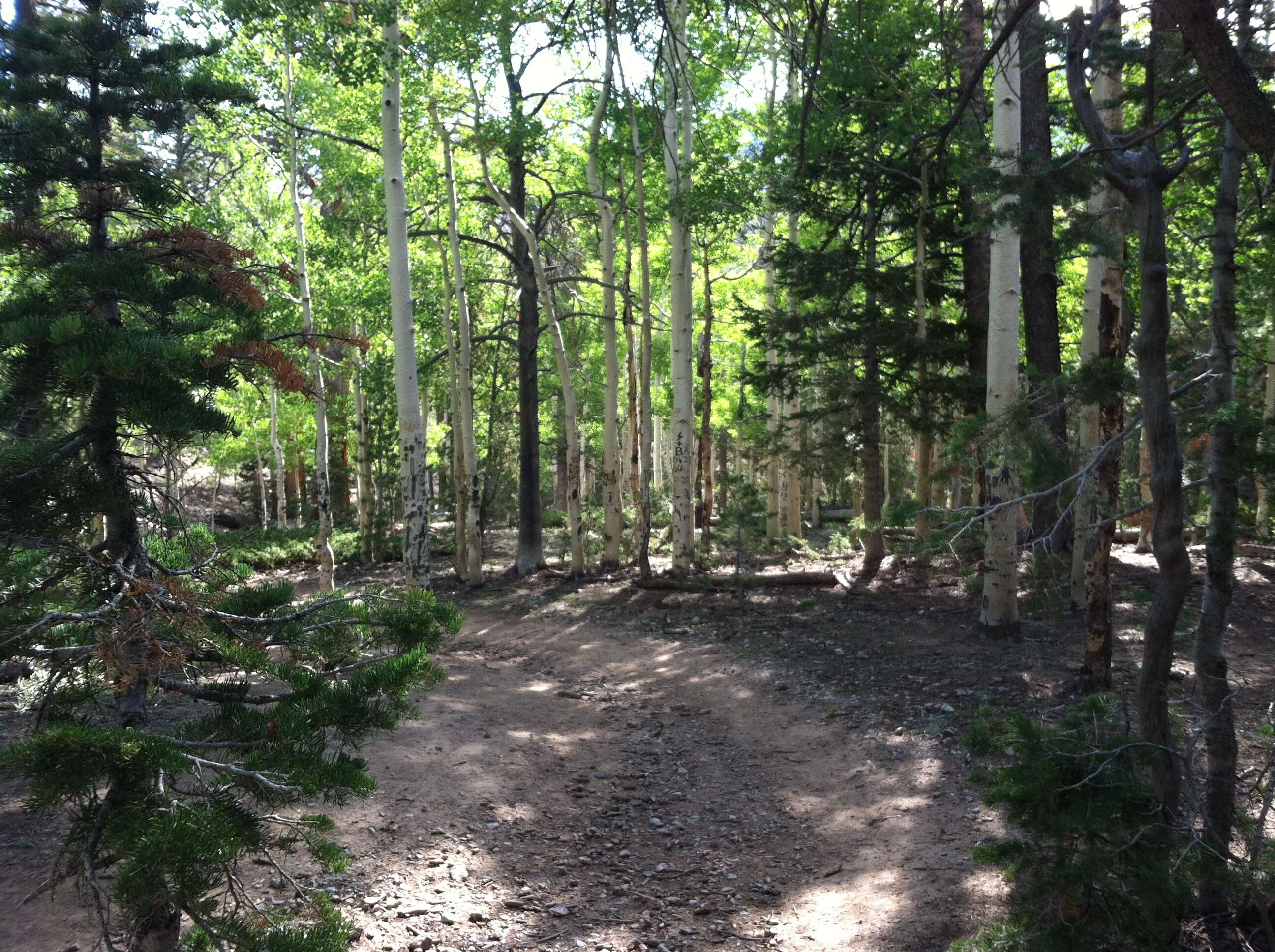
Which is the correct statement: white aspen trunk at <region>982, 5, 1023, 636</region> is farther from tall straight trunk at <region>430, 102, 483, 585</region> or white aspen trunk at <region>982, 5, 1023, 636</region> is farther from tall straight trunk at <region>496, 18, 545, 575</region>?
tall straight trunk at <region>496, 18, 545, 575</region>

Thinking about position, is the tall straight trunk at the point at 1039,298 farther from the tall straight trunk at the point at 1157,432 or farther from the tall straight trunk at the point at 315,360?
the tall straight trunk at the point at 315,360

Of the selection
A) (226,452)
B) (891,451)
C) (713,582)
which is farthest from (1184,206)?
(226,452)

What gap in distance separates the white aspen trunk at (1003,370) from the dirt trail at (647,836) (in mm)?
2893

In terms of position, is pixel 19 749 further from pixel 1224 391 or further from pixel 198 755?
pixel 1224 391

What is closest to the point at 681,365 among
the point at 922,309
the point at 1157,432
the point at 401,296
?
the point at 922,309

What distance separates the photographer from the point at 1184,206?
1267 cm

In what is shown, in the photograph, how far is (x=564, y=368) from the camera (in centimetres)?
1739

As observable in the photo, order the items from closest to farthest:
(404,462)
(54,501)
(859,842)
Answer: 1. (54,501)
2. (859,842)
3. (404,462)

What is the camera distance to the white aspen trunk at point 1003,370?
9.66 m

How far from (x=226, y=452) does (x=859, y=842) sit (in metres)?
23.0

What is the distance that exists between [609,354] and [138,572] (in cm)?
1371

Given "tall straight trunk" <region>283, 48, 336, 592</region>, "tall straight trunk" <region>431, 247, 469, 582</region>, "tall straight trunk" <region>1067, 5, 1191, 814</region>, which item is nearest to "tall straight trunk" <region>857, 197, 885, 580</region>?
"tall straight trunk" <region>431, 247, 469, 582</region>

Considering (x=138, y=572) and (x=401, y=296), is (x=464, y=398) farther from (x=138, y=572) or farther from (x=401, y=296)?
(x=138, y=572)

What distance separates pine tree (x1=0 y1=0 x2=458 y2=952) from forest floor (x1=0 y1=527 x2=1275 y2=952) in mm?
612
